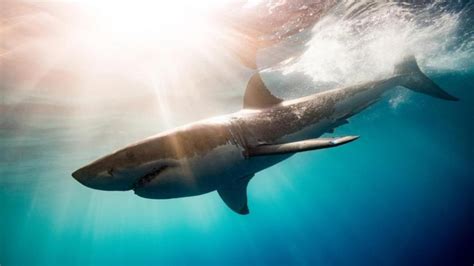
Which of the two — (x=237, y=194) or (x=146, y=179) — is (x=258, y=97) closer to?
(x=237, y=194)

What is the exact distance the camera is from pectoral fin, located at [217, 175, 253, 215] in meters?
5.55

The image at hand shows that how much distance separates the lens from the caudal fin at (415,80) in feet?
23.1

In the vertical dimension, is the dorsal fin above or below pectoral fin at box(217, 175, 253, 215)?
above

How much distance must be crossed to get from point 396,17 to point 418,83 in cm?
560

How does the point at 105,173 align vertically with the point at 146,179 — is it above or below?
above

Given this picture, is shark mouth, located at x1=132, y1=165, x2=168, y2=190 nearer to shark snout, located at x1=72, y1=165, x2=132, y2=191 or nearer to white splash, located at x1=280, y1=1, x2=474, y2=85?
shark snout, located at x1=72, y1=165, x2=132, y2=191

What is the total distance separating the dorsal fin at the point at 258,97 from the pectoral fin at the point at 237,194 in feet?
4.48

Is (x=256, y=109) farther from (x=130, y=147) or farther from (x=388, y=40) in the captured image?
(x=388, y=40)

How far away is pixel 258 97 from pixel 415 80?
4.85m

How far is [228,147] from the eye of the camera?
377cm

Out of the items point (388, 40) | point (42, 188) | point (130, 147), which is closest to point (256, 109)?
point (130, 147)

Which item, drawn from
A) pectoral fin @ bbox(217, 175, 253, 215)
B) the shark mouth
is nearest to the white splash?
pectoral fin @ bbox(217, 175, 253, 215)

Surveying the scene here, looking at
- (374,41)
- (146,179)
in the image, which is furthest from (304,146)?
(374,41)

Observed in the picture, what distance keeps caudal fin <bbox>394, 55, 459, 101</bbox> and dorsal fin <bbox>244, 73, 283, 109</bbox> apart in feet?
14.1
